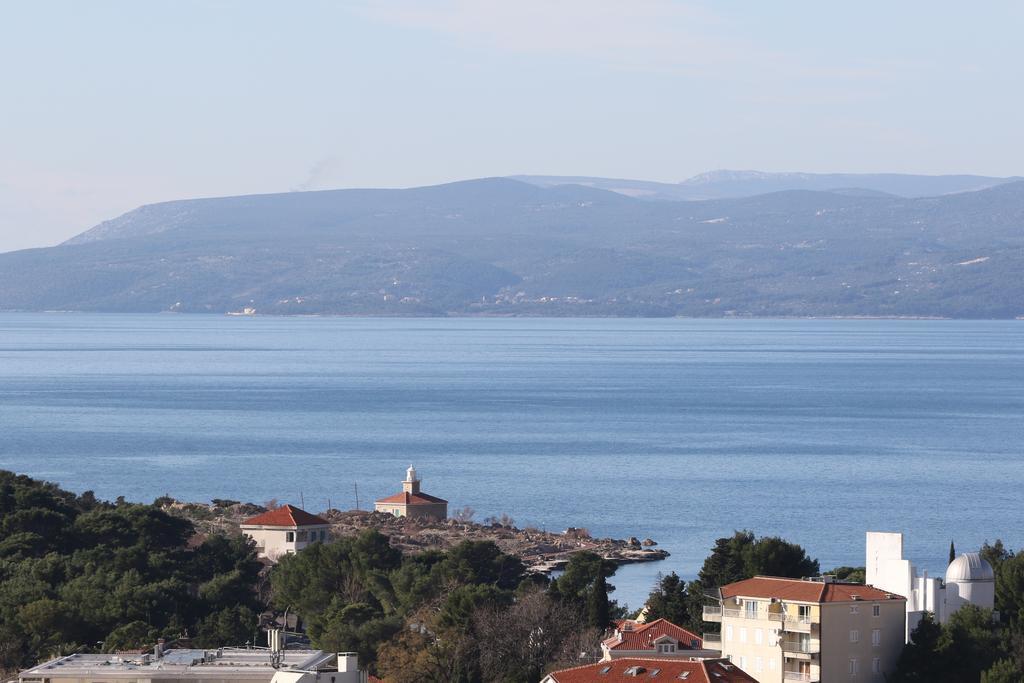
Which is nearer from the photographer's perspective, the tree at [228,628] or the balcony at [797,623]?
the balcony at [797,623]

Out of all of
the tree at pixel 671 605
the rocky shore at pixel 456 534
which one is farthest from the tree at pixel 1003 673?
the rocky shore at pixel 456 534

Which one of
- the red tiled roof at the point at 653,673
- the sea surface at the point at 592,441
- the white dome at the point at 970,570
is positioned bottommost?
the sea surface at the point at 592,441

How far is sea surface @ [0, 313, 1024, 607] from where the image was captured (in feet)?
189

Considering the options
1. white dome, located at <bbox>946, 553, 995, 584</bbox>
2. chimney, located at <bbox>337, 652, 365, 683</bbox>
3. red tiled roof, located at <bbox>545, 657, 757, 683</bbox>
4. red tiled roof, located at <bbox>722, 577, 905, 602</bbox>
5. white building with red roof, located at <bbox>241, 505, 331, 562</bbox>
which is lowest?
white building with red roof, located at <bbox>241, 505, 331, 562</bbox>

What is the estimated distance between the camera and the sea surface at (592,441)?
57.5 meters

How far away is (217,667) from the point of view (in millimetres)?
21281

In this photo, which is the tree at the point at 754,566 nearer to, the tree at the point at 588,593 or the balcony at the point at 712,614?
the tree at the point at 588,593

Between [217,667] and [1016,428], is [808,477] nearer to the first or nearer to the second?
[1016,428]

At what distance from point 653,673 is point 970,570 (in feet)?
26.4

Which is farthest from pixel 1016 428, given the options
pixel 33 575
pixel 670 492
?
pixel 33 575

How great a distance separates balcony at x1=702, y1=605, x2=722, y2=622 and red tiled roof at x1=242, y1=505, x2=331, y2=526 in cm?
1843

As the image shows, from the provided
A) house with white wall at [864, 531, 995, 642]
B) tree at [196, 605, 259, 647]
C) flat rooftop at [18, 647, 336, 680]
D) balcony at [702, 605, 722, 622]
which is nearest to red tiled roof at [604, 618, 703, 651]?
balcony at [702, 605, 722, 622]

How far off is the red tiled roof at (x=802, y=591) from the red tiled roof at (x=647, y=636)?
86 centimetres

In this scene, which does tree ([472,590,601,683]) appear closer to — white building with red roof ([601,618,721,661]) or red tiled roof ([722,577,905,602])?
white building with red roof ([601,618,721,661])
